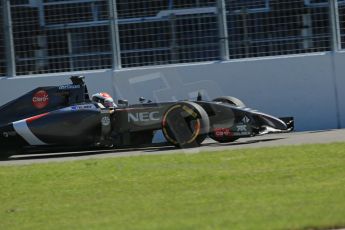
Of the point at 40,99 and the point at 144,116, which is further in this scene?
the point at 40,99

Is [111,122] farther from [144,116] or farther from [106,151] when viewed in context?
[106,151]

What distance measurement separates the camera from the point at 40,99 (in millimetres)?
12711

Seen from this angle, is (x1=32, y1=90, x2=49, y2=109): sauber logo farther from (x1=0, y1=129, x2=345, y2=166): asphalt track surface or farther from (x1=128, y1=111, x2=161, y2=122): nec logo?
(x1=128, y1=111, x2=161, y2=122): nec logo

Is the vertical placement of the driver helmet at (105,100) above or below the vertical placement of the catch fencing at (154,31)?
below

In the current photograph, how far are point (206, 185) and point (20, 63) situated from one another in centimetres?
766

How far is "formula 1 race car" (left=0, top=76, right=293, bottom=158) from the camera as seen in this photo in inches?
476

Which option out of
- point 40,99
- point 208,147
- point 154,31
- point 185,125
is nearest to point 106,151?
point 40,99

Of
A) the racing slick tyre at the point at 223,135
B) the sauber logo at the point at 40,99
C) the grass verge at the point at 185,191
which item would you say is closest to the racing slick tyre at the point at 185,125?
the racing slick tyre at the point at 223,135

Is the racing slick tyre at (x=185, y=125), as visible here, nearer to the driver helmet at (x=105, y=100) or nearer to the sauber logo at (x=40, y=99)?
the driver helmet at (x=105, y=100)

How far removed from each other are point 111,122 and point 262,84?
10.9ft

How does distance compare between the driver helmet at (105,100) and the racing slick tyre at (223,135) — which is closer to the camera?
the racing slick tyre at (223,135)

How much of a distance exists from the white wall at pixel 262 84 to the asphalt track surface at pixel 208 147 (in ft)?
2.18

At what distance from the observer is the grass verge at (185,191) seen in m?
6.79

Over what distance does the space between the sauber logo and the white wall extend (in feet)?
6.65
